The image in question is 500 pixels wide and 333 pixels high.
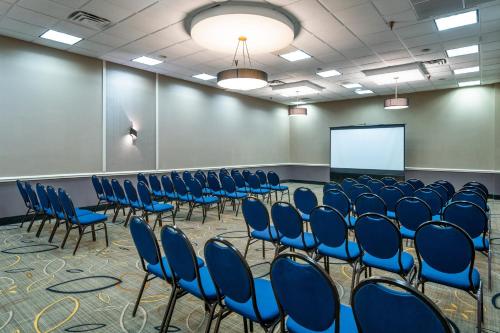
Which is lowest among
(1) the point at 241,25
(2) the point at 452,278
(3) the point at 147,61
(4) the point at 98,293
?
(4) the point at 98,293

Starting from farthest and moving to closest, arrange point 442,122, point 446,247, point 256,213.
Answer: point 442,122, point 256,213, point 446,247

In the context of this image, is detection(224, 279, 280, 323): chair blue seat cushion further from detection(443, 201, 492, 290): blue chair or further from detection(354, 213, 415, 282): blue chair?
detection(443, 201, 492, 290): blue chair

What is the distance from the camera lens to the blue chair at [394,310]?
125 centimetres

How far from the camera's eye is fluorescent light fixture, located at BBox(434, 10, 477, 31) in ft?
16.7

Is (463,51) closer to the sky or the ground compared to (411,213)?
closer to the sky

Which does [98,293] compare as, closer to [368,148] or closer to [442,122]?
[368,148]

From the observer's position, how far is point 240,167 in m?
12.1

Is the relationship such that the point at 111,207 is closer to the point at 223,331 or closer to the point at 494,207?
the point at 223,331

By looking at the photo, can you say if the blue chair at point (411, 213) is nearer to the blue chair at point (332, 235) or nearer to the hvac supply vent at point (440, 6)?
the blue chair at point (332, 235)

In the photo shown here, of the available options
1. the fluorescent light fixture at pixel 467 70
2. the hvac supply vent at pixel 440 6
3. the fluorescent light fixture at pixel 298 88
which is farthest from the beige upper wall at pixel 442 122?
the hvac supply vent at pixel 440 6

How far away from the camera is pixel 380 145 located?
11.9 metres

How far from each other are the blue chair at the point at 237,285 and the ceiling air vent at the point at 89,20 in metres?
5.02

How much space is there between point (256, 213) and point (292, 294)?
6.80 ft

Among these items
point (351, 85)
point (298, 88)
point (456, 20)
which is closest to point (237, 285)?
point (456, 20)
